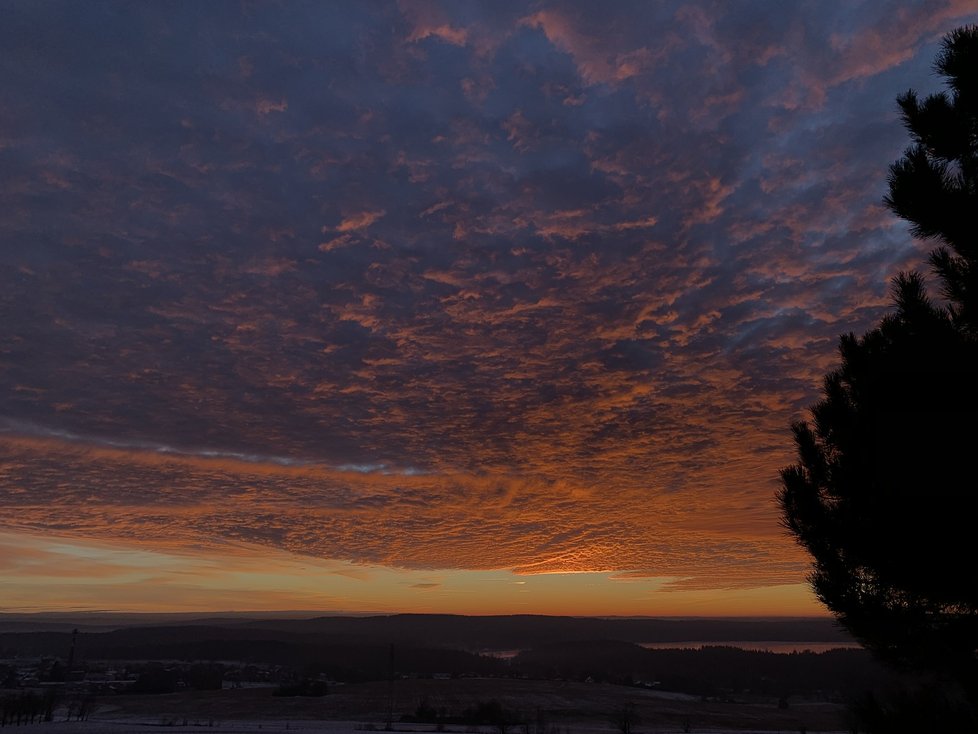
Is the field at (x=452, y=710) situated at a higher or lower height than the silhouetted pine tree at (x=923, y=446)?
lower

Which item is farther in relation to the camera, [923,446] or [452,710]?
[452,710]

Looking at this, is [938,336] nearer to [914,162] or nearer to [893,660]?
[914,162]

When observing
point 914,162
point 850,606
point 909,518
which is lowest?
point 850,606

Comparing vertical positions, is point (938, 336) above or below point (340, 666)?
above

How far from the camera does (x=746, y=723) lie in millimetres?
59656

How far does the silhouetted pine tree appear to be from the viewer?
9.59 metres

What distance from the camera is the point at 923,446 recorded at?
9758mm

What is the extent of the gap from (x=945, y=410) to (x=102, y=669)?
161 metres

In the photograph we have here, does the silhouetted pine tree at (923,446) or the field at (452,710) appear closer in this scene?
the silhouetted pine tree at (923,446)

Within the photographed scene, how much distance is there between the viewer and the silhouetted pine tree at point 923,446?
9586 millimetres

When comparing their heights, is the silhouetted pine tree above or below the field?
above

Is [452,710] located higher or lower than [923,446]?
lower

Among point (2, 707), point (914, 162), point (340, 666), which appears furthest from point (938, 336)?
point (340, 666)

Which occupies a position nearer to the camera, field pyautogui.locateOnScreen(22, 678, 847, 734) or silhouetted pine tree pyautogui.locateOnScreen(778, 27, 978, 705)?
silhouetted pine tree pyautogui.locateOnScreen(778, 27, 978, 705)
